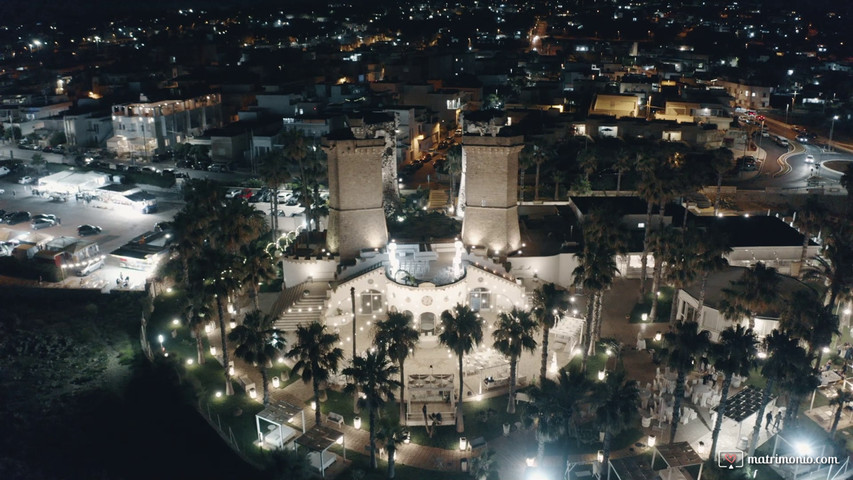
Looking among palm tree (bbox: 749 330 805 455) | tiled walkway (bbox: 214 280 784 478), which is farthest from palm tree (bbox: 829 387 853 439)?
palm tree (bbox: 749 330 805 455)

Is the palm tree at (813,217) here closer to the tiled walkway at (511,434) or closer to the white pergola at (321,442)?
the tiled walkway at (511,434)

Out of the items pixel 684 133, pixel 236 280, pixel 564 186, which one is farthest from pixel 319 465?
pixel 684 133

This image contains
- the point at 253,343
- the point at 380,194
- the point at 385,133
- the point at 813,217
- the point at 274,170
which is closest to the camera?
the point at 253,343

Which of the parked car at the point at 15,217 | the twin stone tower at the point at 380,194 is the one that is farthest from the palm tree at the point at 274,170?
the parked car at the point at 15,217

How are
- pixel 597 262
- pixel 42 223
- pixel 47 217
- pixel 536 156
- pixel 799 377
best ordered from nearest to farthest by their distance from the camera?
pixel 799 377, pixel 597 262, pixel 42 223, pixel 47 217, pixel 536 156

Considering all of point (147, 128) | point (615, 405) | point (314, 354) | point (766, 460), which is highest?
point (147, 128)

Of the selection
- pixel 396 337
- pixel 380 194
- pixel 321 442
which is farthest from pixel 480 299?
pixel 321 442

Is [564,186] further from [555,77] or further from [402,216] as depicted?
[555,77]

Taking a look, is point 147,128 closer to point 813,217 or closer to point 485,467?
point 485,467
